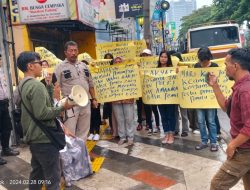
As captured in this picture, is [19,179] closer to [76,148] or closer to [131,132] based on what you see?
[76,148]

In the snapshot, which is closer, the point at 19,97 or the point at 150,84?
the point at 19,97

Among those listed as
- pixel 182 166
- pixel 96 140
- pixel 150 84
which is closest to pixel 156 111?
pixel 150 84

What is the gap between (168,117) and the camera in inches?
256

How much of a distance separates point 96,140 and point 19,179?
2251 mm

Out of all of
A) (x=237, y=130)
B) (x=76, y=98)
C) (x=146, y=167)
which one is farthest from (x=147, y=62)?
(x=237, y=130)

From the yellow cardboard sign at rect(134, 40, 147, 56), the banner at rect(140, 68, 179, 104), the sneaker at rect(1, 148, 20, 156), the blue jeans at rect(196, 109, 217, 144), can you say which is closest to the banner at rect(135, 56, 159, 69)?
the banner at rect(140, 68, 179, 104)

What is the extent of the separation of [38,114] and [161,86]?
12.0 feet

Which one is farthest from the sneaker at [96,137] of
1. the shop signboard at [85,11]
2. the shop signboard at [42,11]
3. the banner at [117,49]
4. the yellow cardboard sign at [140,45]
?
the shop signboard at [85,11]

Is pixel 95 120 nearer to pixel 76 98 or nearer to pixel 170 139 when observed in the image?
pixel 170 139

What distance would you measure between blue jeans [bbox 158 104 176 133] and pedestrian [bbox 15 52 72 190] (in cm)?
327

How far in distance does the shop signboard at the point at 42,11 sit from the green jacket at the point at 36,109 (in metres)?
8.80

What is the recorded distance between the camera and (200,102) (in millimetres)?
6086

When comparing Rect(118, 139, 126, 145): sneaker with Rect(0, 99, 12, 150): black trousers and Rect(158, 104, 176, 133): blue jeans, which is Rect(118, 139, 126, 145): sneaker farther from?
Rect(0, 99, 12, 150): black trousers

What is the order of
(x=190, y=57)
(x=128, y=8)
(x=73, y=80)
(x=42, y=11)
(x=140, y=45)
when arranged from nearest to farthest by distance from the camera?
1. (x=73, y=80)
2. (x=190, y=57)
3. (x=140, y=45)
4. (x=42, y=11)
5. (x=128, y=8)
